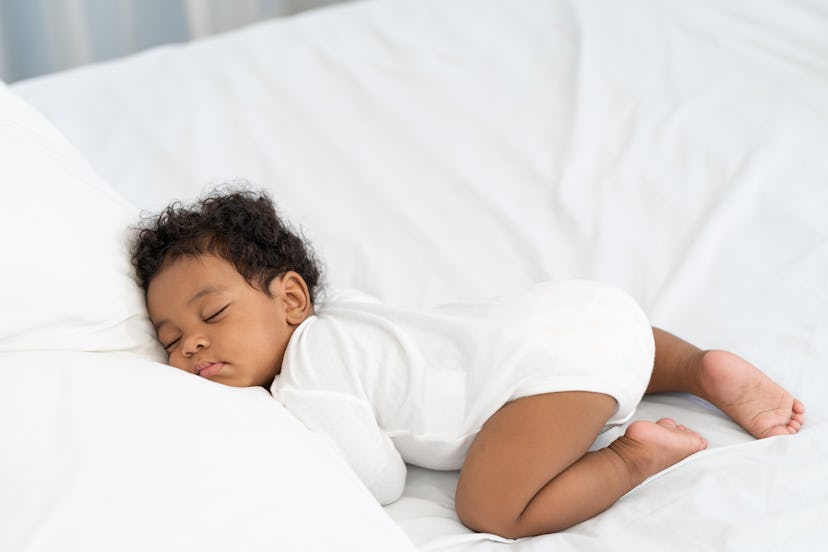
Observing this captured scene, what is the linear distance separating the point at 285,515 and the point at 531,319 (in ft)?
1.40

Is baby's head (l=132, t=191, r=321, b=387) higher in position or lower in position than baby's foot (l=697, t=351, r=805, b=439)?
higher

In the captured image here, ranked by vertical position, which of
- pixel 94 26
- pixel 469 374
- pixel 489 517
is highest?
pixel 94 26

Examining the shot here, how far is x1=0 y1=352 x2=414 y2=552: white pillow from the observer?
33.4 inches

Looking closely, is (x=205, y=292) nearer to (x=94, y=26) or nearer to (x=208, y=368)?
(x=208, y=368)

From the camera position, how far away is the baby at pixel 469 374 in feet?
3.70

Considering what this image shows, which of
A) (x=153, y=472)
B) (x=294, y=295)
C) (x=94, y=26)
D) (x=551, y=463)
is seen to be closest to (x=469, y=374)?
(x=551, y=463)

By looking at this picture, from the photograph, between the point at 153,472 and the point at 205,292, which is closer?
the point at 153,472

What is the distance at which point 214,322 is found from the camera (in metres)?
1.25

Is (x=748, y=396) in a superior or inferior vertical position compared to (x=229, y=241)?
inferior

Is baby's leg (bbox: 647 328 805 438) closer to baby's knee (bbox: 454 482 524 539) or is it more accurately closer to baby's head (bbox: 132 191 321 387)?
baby's knee (bbox: 454 482 524 539)

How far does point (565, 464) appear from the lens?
113cm

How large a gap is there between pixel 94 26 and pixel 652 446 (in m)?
2.06

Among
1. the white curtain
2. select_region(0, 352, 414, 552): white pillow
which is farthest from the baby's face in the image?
the white curtain

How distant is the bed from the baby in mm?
36
